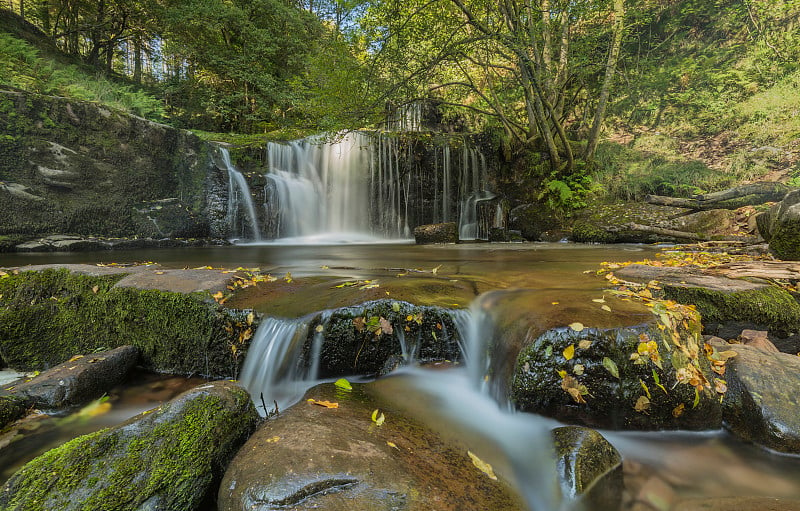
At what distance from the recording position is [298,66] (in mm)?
17797

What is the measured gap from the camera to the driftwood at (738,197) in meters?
8.78

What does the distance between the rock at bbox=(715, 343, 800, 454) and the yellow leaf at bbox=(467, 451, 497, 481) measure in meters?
1.71

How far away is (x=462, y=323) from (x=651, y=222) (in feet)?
30.9

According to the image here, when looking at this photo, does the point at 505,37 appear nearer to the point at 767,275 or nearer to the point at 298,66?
the point at 767,275

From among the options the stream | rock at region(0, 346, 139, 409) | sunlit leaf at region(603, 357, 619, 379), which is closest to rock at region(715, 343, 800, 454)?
the stream

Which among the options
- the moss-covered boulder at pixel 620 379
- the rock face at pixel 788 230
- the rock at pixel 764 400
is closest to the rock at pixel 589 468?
the moss-covered boulder at pixel 620 379

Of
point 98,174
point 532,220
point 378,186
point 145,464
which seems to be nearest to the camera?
point 145,464

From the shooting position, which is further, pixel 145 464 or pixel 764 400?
pixel 764 400

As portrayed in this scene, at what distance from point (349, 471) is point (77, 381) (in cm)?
267

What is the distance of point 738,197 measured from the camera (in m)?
9.23

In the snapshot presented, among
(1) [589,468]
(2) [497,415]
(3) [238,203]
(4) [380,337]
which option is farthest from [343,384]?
(3) [238,203]

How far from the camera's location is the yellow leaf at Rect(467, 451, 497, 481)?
173 centimetres

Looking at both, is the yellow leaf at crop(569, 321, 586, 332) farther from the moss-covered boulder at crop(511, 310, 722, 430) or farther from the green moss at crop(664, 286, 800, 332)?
the green moss at crop(664, 286, 800, 332)

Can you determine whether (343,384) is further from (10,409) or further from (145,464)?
(10,409)
